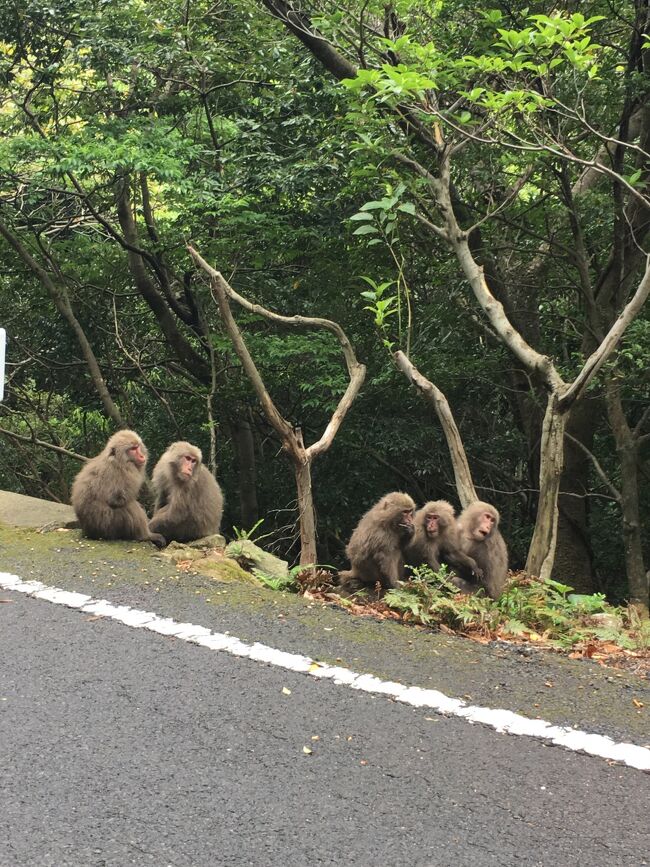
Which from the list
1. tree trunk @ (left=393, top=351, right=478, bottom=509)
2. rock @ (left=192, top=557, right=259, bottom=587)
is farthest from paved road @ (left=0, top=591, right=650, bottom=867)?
tree trunk @ (left=393, top=351, right=478, bottom=509)

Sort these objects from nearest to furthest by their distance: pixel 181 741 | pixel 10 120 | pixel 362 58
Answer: pixel 181 741
pixel 362 58
pixel 10 120

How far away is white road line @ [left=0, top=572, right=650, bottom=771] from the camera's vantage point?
3.30 m

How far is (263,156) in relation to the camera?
10.2 m

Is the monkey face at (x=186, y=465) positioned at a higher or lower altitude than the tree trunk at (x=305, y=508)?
higher

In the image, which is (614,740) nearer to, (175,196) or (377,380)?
(377,380)

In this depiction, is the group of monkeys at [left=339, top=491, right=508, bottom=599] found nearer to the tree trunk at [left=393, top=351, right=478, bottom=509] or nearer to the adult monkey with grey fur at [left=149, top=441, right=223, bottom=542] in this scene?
the tree trunk at [left=393, top=351, right=478, bottom=509]

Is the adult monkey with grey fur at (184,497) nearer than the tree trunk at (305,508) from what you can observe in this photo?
No

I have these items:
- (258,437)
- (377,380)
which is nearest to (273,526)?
(258,437)

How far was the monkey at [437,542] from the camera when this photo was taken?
6727mm

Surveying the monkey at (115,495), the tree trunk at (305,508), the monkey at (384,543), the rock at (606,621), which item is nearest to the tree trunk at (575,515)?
the rock at (606,621)

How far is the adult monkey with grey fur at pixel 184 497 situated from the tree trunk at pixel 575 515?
193 inches

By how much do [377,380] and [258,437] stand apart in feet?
13.7

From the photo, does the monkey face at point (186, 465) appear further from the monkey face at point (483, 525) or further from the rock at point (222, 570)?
the monkey face at point (483, 525)

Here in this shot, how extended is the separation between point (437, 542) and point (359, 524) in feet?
2.06
